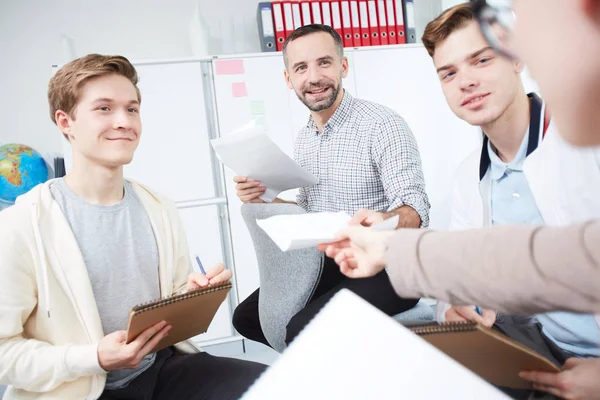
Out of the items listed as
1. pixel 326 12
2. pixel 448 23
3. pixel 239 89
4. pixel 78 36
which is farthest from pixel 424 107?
pixel 78 36

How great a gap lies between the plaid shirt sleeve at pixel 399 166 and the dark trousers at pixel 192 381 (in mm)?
717

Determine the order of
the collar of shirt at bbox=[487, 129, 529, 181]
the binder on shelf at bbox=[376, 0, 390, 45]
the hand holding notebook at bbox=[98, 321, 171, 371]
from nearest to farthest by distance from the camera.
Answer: the hand holding notebook at bbox=[98, 321, 171, 371] → the collar of shirt at bbox=[487, 129, 529, 181] → the binder on shelf at bbox=[376, 0, 390, 45]

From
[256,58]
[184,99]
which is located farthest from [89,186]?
[256,58]

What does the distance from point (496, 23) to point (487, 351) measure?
0.52 metres

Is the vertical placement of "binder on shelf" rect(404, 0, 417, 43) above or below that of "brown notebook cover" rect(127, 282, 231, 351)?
above

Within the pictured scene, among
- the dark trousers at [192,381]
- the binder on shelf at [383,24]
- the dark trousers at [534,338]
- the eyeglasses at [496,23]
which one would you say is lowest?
the dark trousers at [192,381]

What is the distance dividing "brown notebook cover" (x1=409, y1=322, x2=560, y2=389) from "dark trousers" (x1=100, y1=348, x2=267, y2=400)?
60 centimetres

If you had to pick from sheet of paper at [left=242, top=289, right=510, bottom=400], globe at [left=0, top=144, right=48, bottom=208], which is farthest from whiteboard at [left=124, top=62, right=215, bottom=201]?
sheet of paper at [left=242, top=289, right=510, bottom=400]

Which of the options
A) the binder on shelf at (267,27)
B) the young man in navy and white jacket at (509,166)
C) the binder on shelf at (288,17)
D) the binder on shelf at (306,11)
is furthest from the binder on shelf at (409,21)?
the young man in navy and white jacket at (509,166)

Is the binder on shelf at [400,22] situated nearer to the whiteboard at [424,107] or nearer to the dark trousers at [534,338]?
the whiteboard at [424,107]

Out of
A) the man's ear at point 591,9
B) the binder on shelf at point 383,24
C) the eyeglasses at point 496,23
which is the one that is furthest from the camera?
the binder on shelf at point 383,24

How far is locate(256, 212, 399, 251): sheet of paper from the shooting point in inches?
37.9

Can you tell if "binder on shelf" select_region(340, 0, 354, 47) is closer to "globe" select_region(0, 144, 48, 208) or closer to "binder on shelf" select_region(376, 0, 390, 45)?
"binder on shelf" select_region(376, 0, 390, 45)

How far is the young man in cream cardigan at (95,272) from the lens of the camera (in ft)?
3.59
